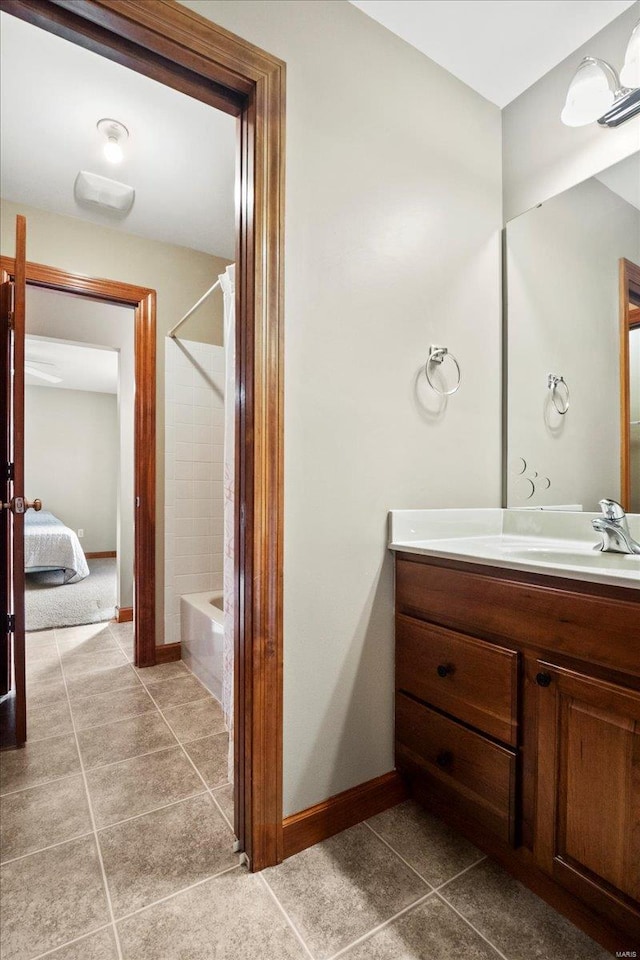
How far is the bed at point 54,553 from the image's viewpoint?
4961 millimetres

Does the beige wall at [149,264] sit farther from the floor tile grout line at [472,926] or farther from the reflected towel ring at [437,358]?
the floor tile grout line at [472,926]

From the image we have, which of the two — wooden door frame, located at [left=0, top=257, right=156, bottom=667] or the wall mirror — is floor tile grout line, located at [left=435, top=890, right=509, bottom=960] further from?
→ wooden door frame, located at [left=0, top=257, right=156, bottom=667]

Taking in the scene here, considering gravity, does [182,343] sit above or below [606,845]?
above

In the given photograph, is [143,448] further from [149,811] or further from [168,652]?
[149,811]

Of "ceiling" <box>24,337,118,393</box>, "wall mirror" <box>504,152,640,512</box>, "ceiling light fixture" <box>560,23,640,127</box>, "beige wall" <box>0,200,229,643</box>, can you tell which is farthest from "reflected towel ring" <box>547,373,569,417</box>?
"ceiling" <box>24,337,118,393</box>

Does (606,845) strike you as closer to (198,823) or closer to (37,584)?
(198,823)

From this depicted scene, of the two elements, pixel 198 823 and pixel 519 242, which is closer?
pixel 198 823

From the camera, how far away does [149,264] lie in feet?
9.05

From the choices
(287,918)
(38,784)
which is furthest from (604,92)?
(38,784)

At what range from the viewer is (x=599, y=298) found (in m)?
1.54

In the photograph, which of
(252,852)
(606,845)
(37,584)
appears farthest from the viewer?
(37,584)

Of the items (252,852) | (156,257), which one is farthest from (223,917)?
(156,257)

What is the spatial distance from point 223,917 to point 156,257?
3034mm

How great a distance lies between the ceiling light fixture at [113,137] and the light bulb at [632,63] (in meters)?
1.82
